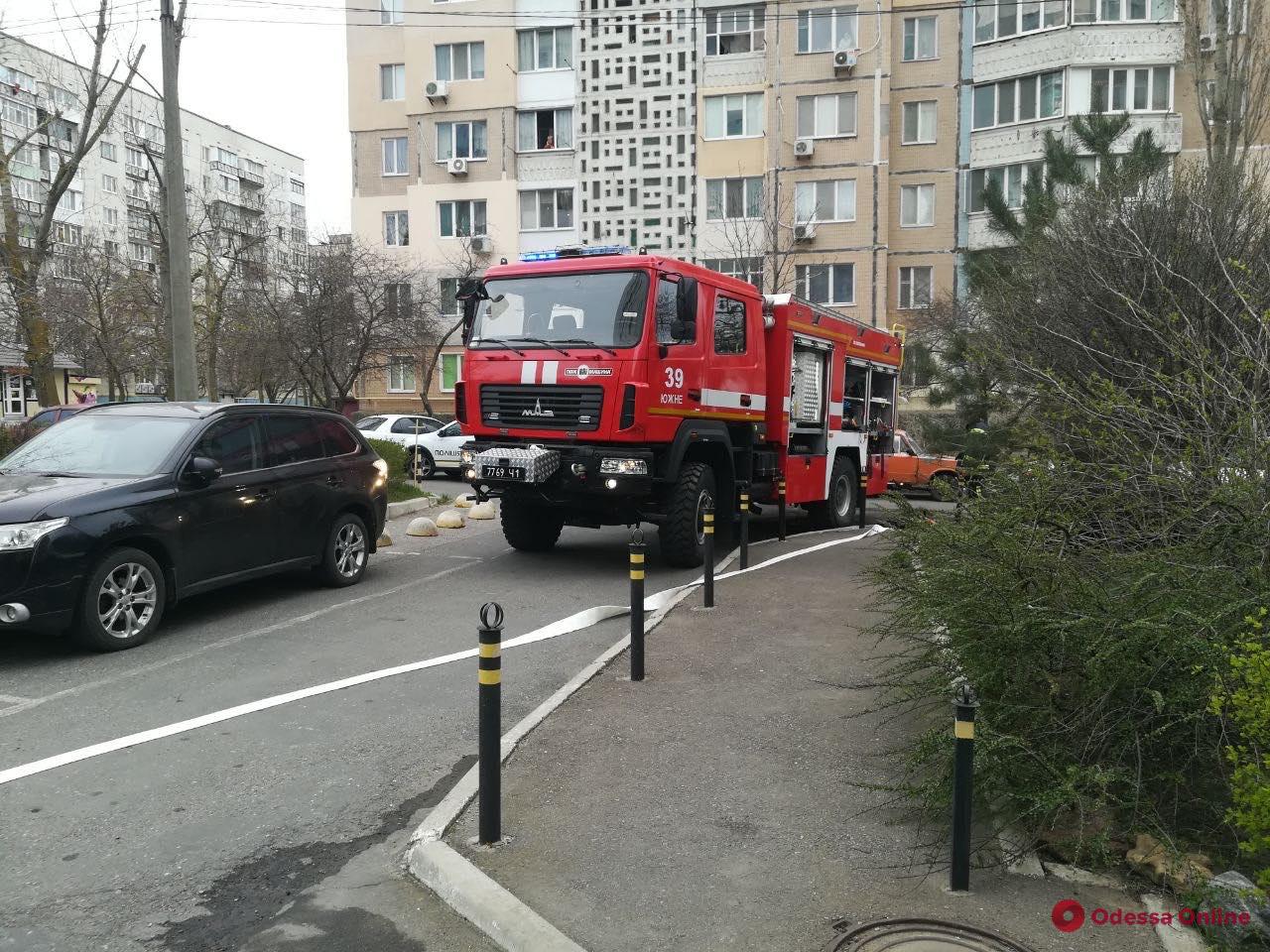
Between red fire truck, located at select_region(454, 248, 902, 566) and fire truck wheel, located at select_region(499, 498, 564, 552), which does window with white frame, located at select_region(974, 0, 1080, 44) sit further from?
fire truck wheel, located at select_region(499, 498, 564, 552)

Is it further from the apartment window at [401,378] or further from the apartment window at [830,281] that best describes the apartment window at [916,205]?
the apartment window at [401,378]

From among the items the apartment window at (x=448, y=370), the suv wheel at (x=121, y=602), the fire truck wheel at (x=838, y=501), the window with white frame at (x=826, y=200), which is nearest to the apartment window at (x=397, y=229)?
the apartment window at (x=448, y=370)

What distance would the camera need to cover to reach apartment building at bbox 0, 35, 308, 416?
31.0m

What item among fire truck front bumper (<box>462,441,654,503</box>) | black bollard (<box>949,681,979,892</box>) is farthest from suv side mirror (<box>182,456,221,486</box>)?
black bollard (<box>949,681,979,892</box>)

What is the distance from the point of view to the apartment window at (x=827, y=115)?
34.7m

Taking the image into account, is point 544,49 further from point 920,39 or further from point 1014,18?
point 1014,18

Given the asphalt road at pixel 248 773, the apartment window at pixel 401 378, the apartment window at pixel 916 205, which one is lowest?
the asphalt road at pixel 248 773

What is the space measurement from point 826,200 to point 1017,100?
6.90 metres

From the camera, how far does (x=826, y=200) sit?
1372 inches

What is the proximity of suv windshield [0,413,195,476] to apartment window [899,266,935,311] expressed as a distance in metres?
30.0

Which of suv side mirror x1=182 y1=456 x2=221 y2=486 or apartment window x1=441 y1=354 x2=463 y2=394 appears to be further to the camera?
apartment window x1=441 y1=354 x2=463 y2=394

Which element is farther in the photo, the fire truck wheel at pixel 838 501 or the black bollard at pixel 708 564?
the fire truck wheel at pixel 838 501

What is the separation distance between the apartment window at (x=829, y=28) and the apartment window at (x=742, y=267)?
7.65 meters

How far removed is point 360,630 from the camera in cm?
823
